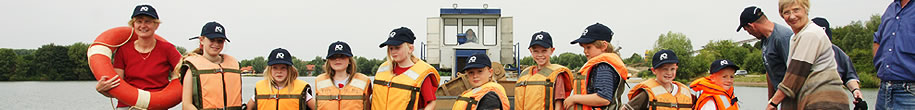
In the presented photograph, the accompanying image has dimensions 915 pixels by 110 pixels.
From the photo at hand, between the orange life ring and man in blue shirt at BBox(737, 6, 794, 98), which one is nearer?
man in blue shirt at BBox(737, 6, 794, 98)

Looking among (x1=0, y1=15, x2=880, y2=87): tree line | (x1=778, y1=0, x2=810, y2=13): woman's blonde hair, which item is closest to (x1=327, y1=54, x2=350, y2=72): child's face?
(x1=778, y1=0, x2=810, y2=13): woman's blonde hair

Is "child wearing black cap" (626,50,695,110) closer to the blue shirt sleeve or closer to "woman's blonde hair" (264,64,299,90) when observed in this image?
the blue shirt sleeve

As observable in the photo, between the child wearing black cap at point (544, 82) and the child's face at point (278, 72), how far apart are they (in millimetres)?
2181

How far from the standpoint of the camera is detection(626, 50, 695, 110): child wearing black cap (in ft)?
19.7

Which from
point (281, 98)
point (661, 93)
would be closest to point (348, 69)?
point (281, 98)

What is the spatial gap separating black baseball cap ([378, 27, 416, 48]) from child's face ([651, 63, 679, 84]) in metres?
2.41

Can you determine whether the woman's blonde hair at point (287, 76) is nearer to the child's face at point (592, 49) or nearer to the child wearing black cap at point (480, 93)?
the child wearing black cap at point (480, 93)

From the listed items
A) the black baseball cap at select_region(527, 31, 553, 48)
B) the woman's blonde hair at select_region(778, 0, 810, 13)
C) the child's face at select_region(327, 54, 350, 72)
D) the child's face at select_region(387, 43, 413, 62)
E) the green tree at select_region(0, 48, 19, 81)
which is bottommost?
the green tree at select_region(0, 48, 19, 81)

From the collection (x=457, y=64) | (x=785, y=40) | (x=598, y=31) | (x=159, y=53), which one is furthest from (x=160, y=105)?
(x=457, y=64)

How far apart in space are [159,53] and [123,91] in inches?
19.6

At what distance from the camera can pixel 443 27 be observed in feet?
59.7

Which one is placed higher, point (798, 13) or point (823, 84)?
point (798, 13)

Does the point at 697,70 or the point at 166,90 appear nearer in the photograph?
the point at 166,90

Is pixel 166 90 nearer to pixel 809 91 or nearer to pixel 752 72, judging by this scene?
pixel 809 91
